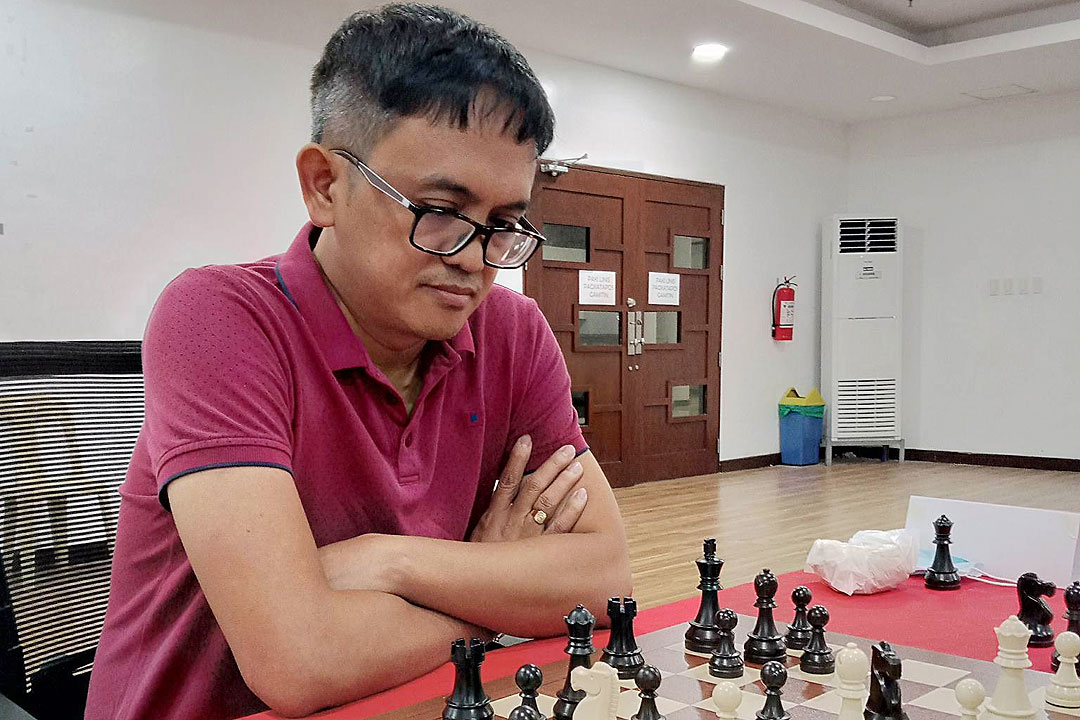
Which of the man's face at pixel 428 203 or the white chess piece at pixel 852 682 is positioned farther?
the man's face at pixel 428 203

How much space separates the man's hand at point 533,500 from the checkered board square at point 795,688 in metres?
0.32

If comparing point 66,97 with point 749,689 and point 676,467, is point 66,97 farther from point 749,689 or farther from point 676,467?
point 676,467

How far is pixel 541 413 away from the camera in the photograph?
4.95 ft

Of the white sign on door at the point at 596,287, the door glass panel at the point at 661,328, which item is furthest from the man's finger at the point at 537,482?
the door glass panel at the point at 661,328

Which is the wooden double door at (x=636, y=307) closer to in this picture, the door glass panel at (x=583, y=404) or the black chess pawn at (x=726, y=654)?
the door glass panel at (x=583, y=404)

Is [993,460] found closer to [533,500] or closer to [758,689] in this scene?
[533,500]

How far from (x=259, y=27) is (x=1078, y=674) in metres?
4.99

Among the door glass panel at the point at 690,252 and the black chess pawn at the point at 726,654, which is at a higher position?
the door glass panel at the point at 690,252

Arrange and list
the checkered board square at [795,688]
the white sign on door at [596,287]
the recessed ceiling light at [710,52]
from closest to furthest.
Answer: the checkered board square at [795,688]
the recessed ceiling light at [710,52]
the white sign on door at [596,287]

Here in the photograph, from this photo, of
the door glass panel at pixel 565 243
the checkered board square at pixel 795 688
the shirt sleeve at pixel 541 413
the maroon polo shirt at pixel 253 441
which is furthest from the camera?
the door glass panel at pixel 565 243

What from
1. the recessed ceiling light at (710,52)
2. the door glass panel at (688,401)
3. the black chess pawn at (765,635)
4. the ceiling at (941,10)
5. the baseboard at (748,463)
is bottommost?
the baseboard at (748,463)

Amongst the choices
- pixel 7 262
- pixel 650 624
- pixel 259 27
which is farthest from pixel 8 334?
pixel 650 624

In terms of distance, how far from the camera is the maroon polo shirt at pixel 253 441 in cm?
112

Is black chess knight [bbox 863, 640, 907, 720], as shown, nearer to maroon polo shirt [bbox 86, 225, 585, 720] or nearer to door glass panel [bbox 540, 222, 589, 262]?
maroon polo shirt [bbox 86, 225, 585, 720]
